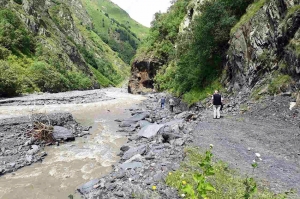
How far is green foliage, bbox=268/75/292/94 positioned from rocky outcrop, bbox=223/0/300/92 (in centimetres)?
48

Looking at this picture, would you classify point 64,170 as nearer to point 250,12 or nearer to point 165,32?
point 250,12

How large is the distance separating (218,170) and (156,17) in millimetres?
79258

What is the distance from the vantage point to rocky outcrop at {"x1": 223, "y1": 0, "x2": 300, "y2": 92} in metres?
20.9

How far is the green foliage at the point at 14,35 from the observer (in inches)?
2992

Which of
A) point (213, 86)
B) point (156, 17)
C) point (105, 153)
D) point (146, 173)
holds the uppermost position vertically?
point (156, 17)

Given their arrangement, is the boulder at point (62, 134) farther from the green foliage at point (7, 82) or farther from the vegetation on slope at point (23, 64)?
the vegetation on slope at point (23, 64)

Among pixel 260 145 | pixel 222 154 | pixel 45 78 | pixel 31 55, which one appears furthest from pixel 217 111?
pixel 31 55

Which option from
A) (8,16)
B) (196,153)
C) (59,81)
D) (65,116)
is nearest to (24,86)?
(59,81)

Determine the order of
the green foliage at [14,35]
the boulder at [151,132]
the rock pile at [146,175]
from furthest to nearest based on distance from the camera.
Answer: the green foliage at [14,35] → the boulder at [151,132] → the rock pile at [146,175]

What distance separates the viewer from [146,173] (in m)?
11.0

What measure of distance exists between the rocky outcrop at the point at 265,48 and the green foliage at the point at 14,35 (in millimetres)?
69210

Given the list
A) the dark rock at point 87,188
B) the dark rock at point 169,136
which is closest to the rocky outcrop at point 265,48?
the dark rock at point 169,136

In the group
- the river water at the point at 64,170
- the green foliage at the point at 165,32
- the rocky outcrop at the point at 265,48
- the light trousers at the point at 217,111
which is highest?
the green foliage at the point at 165,32

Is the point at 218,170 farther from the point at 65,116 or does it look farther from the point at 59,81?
the point at 59,81
